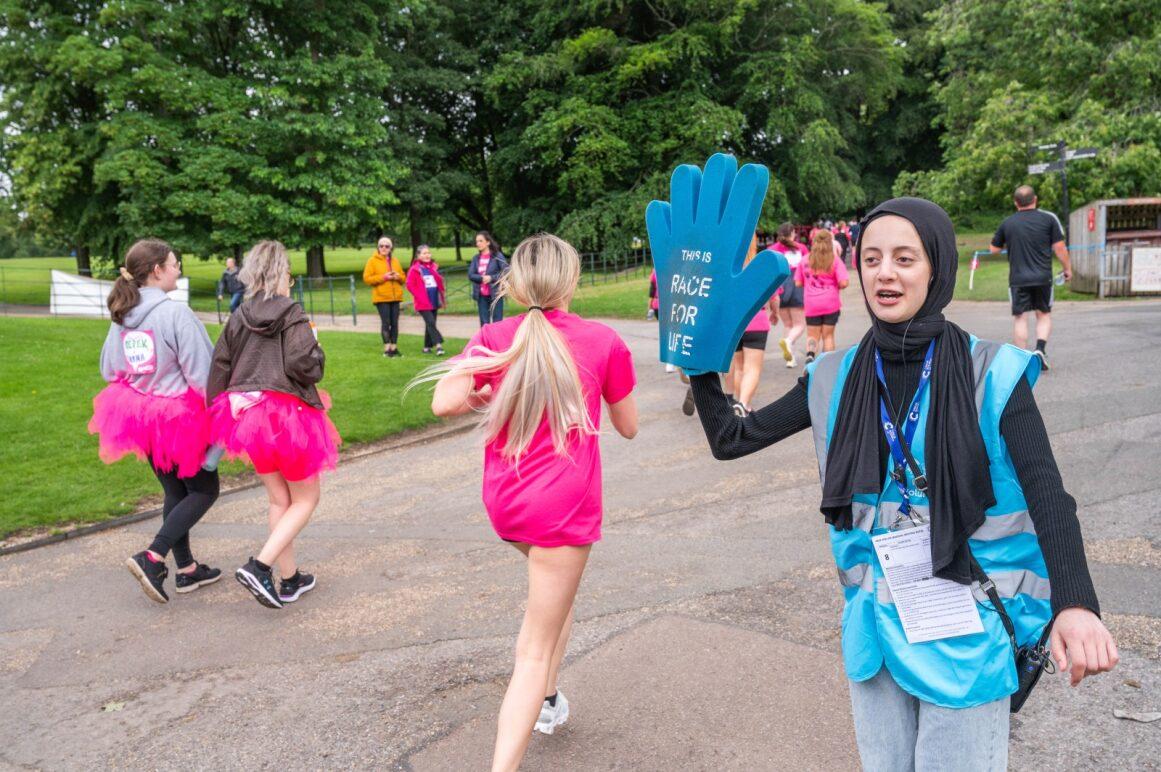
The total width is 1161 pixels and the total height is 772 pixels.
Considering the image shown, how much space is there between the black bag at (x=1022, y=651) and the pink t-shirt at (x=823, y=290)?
9.00 m

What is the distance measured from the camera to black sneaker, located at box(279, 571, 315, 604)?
5.10m

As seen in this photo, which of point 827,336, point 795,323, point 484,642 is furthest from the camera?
point 795,323

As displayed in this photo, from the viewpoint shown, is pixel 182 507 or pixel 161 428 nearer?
pixel 161 428

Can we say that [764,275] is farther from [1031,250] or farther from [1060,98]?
[1060,98]

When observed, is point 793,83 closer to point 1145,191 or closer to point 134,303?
point 1145,191

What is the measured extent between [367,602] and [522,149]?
34.3 meters

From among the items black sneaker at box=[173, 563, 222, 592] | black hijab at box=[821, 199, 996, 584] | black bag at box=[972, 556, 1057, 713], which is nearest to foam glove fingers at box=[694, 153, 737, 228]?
black hijab at box=[821, 199, 996, 584]

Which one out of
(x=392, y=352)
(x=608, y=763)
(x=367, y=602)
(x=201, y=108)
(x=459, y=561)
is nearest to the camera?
(x=608, y=763)

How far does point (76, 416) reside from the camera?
1021 cm

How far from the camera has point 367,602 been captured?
197 inches

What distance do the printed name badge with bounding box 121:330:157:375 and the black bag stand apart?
180 inches

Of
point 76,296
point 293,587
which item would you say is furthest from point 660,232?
point 76,296

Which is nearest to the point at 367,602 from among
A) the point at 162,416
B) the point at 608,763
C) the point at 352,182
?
the point at 162,416

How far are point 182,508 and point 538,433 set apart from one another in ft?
10.2
